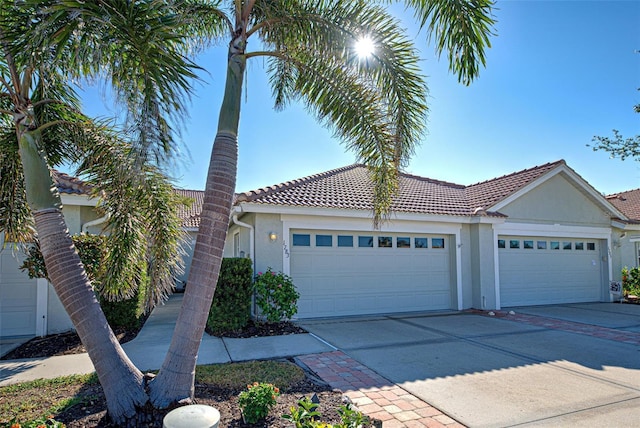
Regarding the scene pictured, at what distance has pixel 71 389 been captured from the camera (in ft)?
17.6

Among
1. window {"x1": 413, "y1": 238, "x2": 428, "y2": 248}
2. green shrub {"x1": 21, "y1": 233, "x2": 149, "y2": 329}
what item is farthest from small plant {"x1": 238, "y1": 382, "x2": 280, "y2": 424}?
window {"x1": 413, "y1": 238, "x2": 428, "y2": 248}

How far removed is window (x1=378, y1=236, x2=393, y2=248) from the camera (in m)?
12.0

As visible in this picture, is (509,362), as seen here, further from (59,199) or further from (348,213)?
(59,199)

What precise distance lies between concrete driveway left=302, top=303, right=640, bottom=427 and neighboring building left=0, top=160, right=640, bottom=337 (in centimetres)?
126

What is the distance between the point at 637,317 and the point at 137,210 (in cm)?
1464

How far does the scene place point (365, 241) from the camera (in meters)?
11.8

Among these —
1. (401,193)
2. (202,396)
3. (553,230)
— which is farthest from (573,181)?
(202,396)

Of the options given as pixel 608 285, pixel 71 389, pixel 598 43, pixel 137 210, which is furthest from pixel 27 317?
pixel 608 285

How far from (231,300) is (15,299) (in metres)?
5.43

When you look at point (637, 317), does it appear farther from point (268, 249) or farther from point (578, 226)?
point (268, 249)

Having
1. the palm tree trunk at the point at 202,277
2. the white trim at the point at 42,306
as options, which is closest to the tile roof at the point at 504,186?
the palm tree trunk at the point at 202,277

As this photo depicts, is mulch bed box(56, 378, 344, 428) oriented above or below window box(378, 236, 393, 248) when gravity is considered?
below

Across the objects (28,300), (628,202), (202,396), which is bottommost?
(202,396)

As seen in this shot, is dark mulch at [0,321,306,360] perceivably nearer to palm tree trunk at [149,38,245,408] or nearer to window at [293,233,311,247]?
window at [293,233,311,247]
